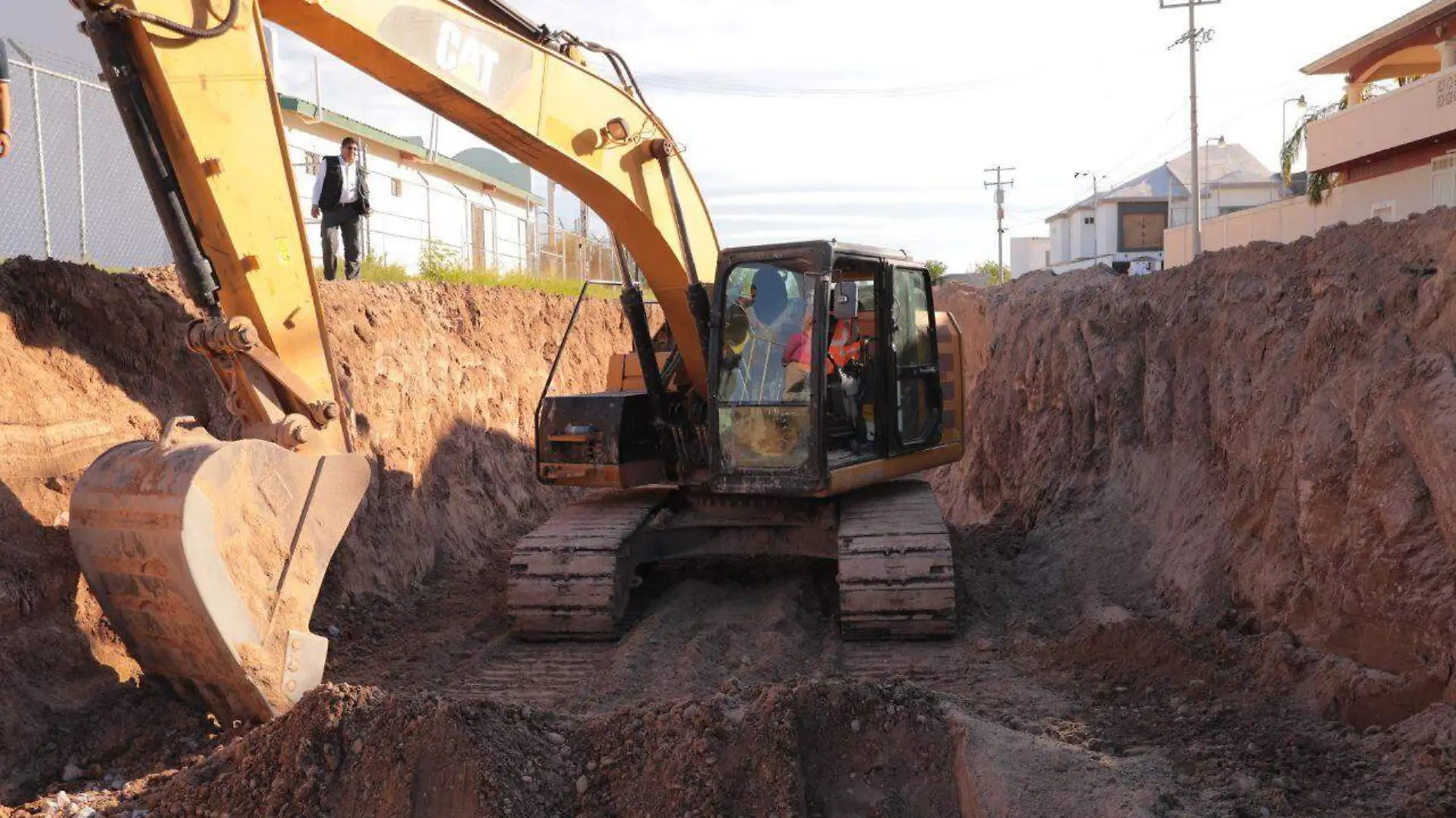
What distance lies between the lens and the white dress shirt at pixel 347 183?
11.5 metres

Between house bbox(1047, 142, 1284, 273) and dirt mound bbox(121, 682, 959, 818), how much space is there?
4957cm

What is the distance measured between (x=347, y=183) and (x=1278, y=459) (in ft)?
28.5

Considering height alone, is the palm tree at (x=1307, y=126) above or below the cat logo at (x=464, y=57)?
above

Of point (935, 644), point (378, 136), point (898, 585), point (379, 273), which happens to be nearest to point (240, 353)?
point (898, 585)

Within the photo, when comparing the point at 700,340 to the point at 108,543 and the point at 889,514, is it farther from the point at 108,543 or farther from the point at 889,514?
the point at 108,543

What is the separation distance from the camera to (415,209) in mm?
25594

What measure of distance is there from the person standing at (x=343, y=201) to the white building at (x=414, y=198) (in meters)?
3.44

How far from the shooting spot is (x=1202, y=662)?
20.2 ft

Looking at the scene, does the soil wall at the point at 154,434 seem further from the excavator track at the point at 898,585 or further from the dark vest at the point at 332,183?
the excavator track at the point at 898,585

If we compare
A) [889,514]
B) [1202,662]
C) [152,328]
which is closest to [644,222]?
[889,514]

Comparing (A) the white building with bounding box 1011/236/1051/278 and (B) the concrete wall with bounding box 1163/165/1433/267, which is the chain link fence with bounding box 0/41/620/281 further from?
(A) the white building with bounding box 1011/236/1051/278

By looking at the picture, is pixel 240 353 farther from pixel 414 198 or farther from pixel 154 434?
pixel 414 198

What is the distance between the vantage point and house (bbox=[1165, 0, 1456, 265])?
19000mm

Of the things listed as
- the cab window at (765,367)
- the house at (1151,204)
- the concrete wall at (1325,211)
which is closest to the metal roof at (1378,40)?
the concrete wall at (1325,211)
